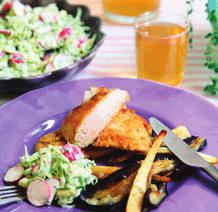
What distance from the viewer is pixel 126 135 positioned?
2.27 meters

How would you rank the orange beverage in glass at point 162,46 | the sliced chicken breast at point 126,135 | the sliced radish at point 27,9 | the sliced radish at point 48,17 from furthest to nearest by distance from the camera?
the sliced radish at point 27,9, the sliced radish at point 48,17, the orange beverage in glass at point 162,46, the sliced chicken breast at point 126,135

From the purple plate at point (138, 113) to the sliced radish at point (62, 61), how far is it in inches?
17.3

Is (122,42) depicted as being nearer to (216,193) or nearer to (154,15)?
(154,15)

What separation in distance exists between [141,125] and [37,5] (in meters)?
2.66

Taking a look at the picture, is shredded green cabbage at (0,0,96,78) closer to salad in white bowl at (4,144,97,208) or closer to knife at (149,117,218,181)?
salad in white bowl at (4,144,97,208)

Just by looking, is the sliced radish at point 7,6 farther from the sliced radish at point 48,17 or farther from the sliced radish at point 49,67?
the sliced radish at point 49,67

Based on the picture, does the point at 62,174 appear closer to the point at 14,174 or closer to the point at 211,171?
the point at 14,174

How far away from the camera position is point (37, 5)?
163 inches

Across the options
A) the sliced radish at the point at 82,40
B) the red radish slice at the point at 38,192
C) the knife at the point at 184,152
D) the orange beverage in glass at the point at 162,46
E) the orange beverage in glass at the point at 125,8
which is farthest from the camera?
the orange beverage in glass at the point at 125,8

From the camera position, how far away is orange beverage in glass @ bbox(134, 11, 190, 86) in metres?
2.91

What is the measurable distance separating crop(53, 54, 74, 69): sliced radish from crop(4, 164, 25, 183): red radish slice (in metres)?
1.42

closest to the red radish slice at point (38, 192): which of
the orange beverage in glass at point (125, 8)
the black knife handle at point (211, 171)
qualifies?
the black knife handle at point (211, 171)

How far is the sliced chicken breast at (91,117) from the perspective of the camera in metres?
2.24

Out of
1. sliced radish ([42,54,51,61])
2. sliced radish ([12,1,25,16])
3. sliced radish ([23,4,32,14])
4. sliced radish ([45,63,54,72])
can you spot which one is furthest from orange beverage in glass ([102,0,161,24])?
sliced radish ([45,63,54,72])
